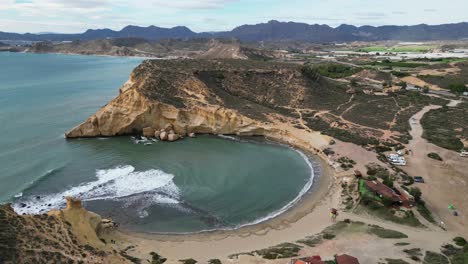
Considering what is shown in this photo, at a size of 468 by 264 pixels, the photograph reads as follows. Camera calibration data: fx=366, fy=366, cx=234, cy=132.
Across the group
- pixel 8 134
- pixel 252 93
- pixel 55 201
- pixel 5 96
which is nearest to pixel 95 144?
pixel 8 134

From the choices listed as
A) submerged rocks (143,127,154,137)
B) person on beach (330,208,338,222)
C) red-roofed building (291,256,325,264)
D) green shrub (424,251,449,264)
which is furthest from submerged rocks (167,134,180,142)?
green shrub (424,251,449,264)

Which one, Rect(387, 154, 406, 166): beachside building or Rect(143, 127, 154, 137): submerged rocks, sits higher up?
Rect(143, 127, 154, 137): submerged rocks

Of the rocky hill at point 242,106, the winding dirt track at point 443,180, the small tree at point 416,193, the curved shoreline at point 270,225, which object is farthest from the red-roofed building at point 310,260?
the rocky hill at point 242,106

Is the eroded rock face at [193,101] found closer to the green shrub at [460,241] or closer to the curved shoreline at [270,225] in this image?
the curved shoreline at [270,225]

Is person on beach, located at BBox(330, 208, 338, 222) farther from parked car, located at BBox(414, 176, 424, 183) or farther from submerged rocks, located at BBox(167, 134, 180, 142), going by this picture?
submerged rocks, located at BBox(167, 134, 180, 142)

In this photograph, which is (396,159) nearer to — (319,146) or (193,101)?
(319,146)

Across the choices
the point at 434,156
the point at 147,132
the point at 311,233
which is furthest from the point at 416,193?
the point at 147,132
